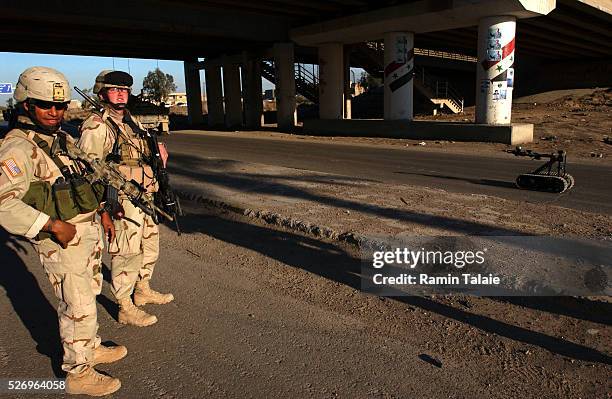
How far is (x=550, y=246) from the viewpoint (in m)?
4.79

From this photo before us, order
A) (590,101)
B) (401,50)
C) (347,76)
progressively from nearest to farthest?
(401,50), (590,101), (347,76)

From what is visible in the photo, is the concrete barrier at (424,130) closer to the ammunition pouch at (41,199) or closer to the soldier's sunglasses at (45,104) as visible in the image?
the soldier's sunglasses at (45,104)

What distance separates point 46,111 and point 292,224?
3847 mm

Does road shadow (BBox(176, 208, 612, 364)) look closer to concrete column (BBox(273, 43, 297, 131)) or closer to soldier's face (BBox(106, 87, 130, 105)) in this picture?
soldier's face (BBox(106, 87, 130, 105))

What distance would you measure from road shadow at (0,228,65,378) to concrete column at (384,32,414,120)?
19.3 meters

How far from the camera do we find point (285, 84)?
29141mm

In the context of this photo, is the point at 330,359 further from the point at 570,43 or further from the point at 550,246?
the point at 570,43

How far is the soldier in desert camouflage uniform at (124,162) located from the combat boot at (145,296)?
102mm

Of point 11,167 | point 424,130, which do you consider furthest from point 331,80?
point 11,167

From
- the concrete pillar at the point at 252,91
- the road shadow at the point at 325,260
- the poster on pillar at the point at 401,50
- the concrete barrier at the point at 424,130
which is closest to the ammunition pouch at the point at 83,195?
the road shadow at the point at 325,260

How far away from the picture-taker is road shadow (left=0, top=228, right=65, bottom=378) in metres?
3.18

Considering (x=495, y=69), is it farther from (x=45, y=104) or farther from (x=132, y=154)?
(x=45, y=104)

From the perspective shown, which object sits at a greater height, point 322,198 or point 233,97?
point 233,97

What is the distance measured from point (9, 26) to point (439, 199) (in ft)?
82.7
